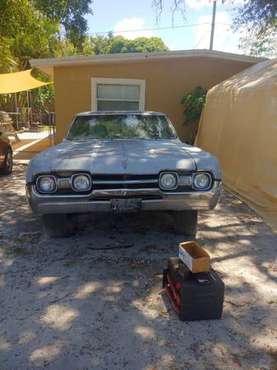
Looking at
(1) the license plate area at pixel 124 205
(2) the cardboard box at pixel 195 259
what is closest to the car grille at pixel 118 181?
(1) the license plate area at pixel 124 205

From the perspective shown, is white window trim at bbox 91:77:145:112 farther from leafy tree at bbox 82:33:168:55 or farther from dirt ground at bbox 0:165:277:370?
leafy tree at bbox 82:33:168:55

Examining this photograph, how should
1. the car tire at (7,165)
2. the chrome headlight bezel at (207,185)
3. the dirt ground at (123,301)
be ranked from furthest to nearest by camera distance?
the car tire at (7,165) → the chrome headlight bezel at (207,185) → the dirt ground at (123,301)

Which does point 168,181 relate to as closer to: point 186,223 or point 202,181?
point 202,181

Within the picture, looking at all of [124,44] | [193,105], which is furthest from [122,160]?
[124,44]

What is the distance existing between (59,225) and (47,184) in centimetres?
70

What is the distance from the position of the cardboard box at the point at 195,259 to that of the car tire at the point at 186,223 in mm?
1402

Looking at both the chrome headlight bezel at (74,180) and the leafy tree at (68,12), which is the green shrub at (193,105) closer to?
the leafy tree at (68,12)

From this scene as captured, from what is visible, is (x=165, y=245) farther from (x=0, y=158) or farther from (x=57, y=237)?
(x=0, y=158)

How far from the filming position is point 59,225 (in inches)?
184

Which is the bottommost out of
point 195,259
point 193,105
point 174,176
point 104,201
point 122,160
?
point 195,259

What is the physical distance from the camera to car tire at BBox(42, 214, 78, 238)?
4.59 m

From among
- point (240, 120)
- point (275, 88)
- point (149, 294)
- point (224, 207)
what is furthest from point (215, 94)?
point (149, 294)

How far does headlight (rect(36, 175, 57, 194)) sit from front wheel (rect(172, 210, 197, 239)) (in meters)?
1.54

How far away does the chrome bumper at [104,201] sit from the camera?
416 cm
